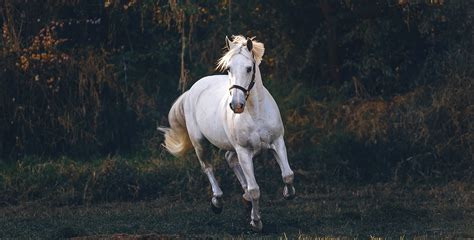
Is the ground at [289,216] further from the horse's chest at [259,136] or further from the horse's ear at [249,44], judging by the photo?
the horse's ear at [249,44]

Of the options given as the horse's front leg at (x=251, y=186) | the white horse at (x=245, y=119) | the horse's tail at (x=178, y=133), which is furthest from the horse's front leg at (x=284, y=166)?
the horse's tail at (x=178, y=133)

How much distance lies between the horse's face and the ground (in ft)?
4.24

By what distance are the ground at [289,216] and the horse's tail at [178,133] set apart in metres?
0.71

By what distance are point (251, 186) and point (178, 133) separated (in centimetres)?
267

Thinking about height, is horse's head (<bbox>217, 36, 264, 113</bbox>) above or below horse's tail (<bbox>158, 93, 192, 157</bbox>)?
above

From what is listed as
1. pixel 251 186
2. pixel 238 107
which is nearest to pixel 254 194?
pixel 251 186

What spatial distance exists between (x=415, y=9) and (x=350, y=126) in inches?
82.1

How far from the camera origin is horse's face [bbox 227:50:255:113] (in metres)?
9.41

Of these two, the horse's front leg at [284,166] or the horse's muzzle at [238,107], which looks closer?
the horse's muzzle at [238,107]

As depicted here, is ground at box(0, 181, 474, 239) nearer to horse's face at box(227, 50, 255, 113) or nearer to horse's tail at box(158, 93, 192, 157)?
horse's tail at box(158, 93, 192, 157)

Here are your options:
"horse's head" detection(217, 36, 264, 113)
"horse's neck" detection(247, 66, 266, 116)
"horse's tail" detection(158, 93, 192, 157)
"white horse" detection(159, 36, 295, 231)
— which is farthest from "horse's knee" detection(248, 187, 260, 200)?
"horse's tail" detection(158, 93, 192, 157)

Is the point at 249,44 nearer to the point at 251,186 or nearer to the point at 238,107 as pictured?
the point at 238,107

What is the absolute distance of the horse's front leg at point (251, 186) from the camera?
392 inches

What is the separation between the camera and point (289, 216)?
11.1 metres
